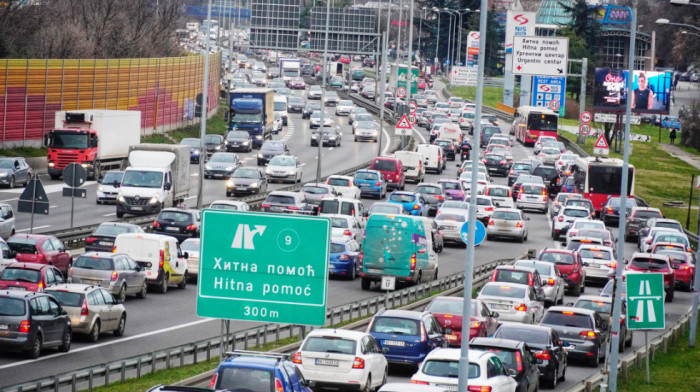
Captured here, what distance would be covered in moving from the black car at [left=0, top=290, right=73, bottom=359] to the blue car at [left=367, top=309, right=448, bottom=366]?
6.10 metres

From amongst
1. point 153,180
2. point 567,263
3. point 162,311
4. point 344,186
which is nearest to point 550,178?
point 344,186

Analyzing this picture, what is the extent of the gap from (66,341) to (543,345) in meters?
9.27

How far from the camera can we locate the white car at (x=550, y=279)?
3727 cm

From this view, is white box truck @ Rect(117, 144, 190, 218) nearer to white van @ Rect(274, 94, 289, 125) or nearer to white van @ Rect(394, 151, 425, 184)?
white van @ Rect(394, 151, 425, 184)

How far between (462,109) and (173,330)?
300 ft

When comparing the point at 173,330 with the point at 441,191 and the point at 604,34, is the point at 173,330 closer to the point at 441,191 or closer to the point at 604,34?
the point at 441,191

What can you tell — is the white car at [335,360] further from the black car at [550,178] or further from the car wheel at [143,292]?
the black car at [550,178]

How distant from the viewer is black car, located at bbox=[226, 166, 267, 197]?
57.7 m

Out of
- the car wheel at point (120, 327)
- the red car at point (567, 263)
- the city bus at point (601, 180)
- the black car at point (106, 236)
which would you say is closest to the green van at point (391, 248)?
the red car at point (567, 263)

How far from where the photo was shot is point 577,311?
29266 millimetres

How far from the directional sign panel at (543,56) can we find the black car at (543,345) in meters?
45.0

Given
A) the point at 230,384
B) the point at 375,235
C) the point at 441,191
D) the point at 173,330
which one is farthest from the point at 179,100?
the point at 230,384

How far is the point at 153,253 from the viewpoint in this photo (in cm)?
3597

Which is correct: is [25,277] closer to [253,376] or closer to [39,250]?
[39,250]
